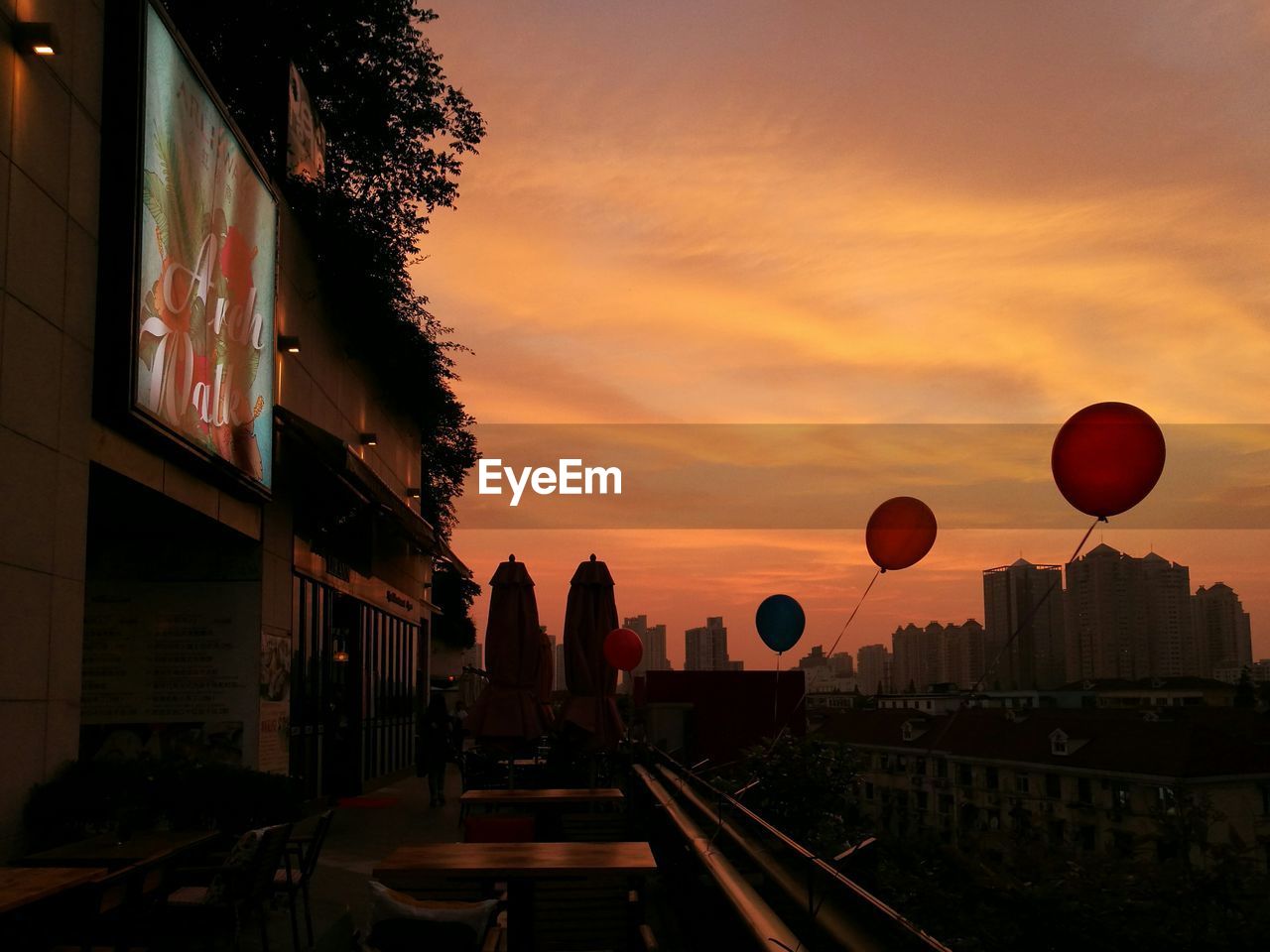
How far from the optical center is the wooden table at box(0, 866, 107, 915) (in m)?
4.58

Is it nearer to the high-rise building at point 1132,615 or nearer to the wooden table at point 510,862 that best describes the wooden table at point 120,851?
the wooden table at point 510,862

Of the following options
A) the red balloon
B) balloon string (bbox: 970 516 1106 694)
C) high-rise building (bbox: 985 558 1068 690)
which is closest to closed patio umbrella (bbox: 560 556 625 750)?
the red balloon

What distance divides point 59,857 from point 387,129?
2040 cm

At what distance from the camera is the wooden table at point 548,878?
5621 mm

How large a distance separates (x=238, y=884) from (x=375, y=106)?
2039cm

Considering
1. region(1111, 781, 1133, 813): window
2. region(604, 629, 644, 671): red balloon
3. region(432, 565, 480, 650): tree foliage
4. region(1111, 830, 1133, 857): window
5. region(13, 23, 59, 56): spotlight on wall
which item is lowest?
region(1111, 830, 1133, 857): window

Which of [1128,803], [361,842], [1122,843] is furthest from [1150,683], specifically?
[1128,803]

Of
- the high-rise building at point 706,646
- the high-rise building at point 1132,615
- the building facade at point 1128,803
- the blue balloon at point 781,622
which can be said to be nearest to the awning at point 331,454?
the blue balloon at point 781,622

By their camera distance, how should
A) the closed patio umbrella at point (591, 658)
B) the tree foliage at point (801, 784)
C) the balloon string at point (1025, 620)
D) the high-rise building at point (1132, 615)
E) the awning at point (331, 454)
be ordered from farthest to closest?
the high-rise building at point (1132, 615) → the awning at point (331, 454) → the closed patio umbrella at point (591, 658) → the tree foliage at point (801, 784) → the balloon string at point (1025, 620)

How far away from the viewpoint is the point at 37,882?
16.3ft

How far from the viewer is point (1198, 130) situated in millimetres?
9953

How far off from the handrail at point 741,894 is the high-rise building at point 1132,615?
6360 millimetres

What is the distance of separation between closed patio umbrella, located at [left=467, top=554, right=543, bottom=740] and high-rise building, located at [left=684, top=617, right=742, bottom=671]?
165 ft

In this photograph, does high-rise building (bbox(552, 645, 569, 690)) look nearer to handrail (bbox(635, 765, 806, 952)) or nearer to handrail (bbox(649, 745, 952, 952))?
handrail (bbox(635, 765, 806, 952))
